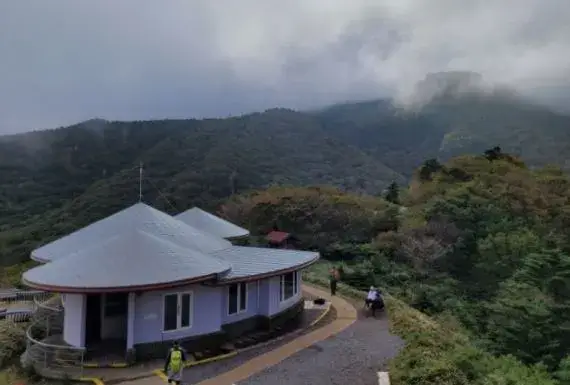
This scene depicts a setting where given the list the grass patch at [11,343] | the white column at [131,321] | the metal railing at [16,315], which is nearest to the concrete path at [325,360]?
the white column at [131,321]

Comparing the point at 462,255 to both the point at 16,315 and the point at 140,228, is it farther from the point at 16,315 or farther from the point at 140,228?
the point at 16,315

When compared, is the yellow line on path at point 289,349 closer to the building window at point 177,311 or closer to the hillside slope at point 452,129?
the building window at point 177,311

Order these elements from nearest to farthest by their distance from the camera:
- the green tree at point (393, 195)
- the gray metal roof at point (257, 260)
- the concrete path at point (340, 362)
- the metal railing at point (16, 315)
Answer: the concrete path at point (340, 362) < the gray metal roof at point (257, 260) < the metal railing at point (16, 315) < the green tree at point (393, 195)

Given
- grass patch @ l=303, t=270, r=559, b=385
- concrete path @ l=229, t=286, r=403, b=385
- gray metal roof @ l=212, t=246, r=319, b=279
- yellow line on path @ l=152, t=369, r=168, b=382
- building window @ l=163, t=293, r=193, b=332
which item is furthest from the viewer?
gray metal roof @ l=212, t=246, r=319, b=279

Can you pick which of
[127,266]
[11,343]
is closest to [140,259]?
[127,266]

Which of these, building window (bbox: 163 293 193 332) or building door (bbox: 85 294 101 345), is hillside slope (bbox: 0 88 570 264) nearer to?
building door (bbox: 85 294 101 345)

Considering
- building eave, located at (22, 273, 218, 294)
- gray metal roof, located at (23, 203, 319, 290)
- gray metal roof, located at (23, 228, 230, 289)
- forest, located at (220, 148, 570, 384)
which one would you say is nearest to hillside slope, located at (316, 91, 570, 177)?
forest, located at (220, 148, 570, 384)
